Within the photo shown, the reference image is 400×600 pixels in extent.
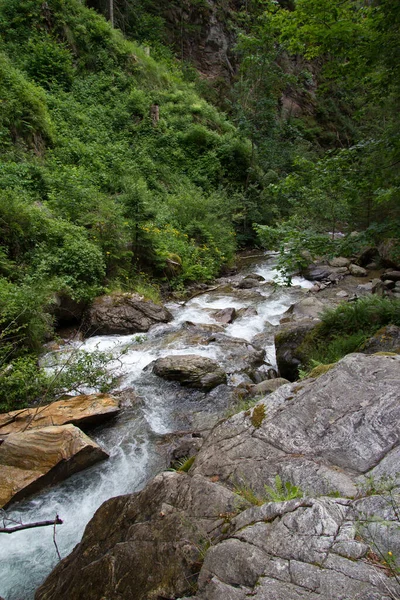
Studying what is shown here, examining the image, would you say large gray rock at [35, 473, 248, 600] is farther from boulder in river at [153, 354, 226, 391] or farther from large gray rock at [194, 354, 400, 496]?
boulder in river at [153, 354, 226, 391]

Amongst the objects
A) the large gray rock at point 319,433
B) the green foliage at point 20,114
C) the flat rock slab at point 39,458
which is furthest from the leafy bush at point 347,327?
the green foliage at point 20,114

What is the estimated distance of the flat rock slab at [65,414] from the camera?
5.10 meters

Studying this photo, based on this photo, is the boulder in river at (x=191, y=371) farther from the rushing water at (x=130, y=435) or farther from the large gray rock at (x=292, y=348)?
the large gray rock at (x=292, y=348)

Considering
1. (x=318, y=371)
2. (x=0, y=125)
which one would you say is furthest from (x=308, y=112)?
(x=318, y=371)

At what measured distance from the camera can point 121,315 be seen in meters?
8.95

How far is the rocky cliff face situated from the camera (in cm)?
171

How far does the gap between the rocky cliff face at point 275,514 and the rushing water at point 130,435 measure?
1050mm

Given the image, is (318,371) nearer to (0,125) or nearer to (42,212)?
(42,212)

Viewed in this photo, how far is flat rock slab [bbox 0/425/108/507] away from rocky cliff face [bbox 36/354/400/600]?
1537 mm

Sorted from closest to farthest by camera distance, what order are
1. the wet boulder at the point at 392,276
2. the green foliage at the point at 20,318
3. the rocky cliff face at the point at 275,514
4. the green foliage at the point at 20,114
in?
the rocky cliff face at the point at 275,514
the green foliage at the point at 20,318
the green foliage at the point at 20,114
the wet boulder at the point at 392,276

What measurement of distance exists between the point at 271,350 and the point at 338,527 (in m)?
6.36

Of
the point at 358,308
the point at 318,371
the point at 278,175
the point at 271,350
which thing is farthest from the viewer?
the point at 278,175

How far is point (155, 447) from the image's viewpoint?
5.33 meters

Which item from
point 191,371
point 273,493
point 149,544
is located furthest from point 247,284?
point 149,544
